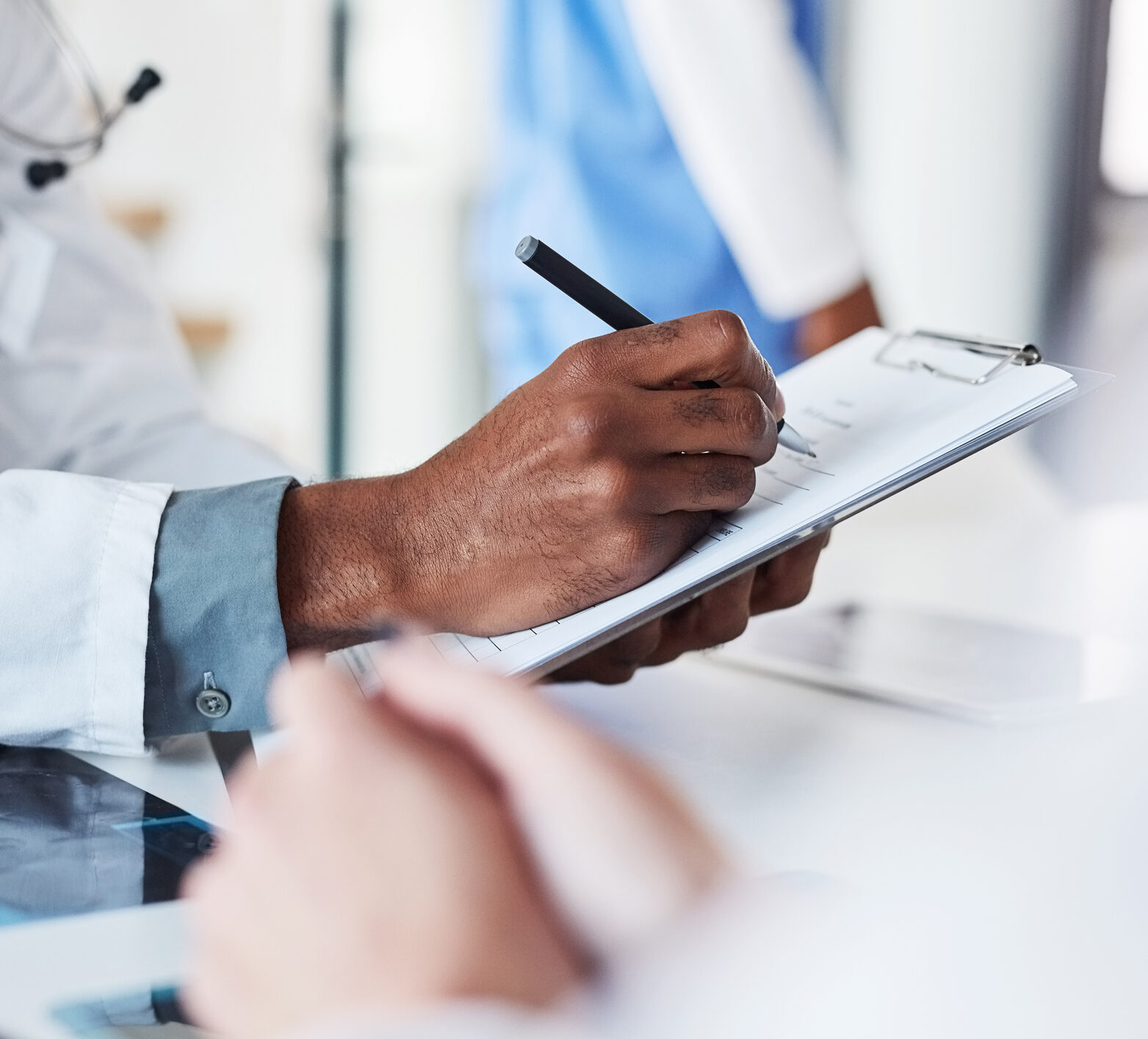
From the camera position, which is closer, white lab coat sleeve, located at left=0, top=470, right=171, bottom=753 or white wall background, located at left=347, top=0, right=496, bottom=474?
white lab coat sleeve, located at left=0, top=470, right=171, bottom=753

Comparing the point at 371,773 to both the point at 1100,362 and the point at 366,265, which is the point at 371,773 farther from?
the point at 366,265

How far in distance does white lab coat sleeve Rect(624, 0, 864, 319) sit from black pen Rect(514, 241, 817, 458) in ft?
3.34

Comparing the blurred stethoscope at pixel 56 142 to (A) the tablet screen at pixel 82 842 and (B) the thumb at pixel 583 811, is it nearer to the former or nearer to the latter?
(A) the tablet screen at pixel 82 842

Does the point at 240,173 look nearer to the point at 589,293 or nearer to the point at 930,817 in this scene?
the point at 589,293

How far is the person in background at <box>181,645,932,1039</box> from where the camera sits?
0.15m

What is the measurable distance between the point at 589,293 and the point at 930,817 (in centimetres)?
21

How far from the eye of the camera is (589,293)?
15.5 inches

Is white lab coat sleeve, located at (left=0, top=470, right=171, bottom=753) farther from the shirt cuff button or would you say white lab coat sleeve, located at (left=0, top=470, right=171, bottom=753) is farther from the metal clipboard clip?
the metal clipboard clip

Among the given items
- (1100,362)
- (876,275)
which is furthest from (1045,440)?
(876,275)

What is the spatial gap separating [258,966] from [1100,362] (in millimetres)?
1599

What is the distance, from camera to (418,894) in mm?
149

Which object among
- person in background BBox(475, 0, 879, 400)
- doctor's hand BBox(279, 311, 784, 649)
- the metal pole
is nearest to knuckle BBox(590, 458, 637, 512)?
doctor's hand BBox(279, 311, 784, 649)

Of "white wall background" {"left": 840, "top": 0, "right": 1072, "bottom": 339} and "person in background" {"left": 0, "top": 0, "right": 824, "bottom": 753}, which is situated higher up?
"white wall background" {"left": 840, "top": 0, "right": 1072, "bottom": 339}

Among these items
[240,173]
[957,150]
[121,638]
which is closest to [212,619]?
[121,638]
